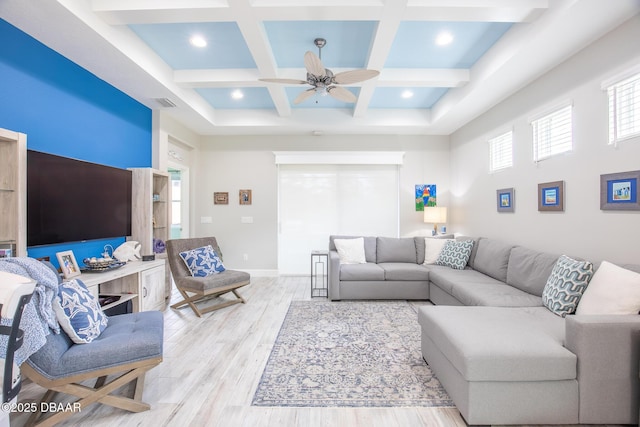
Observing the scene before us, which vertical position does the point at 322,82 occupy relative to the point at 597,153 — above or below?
above

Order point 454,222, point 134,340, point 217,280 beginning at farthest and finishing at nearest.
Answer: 1. point 454,222
2. point 217,280
3. point 134,340

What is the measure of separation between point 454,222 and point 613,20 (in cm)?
351

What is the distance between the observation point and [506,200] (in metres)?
3.75

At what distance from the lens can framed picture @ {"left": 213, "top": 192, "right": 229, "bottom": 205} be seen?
217 inches

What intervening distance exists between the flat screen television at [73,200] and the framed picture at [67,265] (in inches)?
5.1

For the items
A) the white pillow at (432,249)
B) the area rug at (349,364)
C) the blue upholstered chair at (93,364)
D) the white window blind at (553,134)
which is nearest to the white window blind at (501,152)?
the white window blind at (553,134)

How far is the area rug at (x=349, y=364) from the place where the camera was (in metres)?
1.93

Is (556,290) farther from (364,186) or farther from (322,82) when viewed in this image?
(364,186)

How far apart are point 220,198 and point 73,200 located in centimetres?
284

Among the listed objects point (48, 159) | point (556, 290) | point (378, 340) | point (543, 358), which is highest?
point (48, 159)

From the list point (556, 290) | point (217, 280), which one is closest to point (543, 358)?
point (556, 290)

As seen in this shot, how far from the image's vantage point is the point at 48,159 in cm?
243

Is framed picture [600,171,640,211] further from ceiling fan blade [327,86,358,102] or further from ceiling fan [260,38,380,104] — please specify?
ceiling fan blade [327,86,358,102]

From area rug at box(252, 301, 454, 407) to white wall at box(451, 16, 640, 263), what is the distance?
5.63ft
